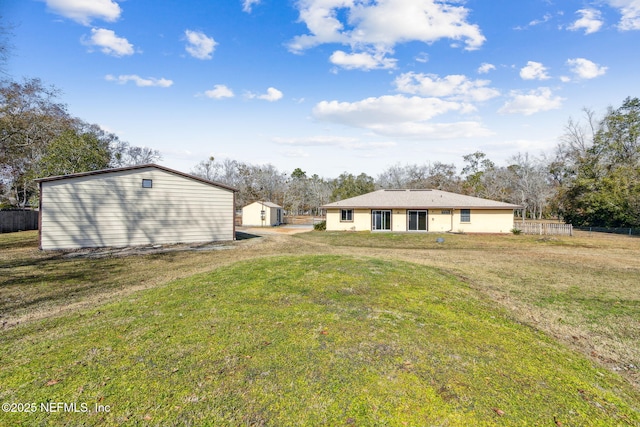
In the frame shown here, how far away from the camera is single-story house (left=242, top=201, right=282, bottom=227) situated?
3291 cm

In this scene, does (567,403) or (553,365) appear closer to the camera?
(567,403)

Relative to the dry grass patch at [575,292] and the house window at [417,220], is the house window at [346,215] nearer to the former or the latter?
the house window at [417,220]

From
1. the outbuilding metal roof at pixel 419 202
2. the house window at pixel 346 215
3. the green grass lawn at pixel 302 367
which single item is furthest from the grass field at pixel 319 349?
the house window at pixel 346 215

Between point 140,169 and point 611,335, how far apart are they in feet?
60.0

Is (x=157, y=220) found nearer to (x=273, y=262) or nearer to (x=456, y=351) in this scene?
(x=273, y=262)

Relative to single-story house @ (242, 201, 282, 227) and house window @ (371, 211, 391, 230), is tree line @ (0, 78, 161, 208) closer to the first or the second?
single-story house @ (242, 201, 282, 227)

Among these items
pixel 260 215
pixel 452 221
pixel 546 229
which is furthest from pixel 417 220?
pixel 260 215

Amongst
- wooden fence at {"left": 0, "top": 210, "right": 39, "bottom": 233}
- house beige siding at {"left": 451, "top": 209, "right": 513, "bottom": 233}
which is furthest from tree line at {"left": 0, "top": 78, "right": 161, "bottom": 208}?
house beige siding at {"left": 451, "top": 209, "right": 513, "bottom": 233}

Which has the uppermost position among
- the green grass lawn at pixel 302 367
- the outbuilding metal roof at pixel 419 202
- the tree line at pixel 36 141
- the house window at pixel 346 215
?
the tree line at pixel 36 141

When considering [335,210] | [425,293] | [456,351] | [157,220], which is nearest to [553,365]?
[456,351]

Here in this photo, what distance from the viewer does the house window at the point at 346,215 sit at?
26688 millimetres

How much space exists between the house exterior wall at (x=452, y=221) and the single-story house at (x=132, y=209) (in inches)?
497

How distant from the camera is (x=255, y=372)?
331 cm

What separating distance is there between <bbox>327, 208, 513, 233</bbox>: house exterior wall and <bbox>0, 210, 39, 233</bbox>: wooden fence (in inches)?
1024
